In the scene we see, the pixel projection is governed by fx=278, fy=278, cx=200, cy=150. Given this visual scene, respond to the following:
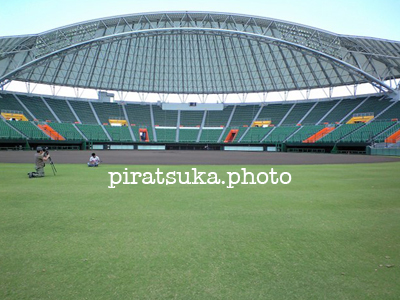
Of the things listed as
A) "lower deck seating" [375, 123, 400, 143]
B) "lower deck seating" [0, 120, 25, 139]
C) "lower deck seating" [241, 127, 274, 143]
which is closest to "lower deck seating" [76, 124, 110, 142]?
"lower deck seating" [0, 120, 25, 139]

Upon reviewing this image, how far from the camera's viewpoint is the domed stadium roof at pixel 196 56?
4528 cm

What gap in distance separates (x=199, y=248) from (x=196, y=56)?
66189mm

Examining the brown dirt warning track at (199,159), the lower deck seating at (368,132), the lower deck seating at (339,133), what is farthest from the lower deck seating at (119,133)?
the lower deck seating at (368,132)

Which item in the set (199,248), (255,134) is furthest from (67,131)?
(199,248)

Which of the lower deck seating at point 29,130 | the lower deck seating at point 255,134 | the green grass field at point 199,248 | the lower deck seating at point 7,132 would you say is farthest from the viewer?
the lower deck seating at point 255,134

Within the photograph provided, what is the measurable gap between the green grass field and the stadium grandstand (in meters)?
41.6

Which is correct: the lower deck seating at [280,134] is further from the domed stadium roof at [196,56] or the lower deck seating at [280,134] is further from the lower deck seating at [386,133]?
the lower deck seating at [386,133]

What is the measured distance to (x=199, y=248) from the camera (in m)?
4.37

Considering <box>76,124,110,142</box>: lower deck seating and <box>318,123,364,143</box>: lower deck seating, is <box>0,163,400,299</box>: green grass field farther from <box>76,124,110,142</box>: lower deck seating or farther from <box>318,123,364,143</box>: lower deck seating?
<box>76,124,110,142</box>: lower deck seating

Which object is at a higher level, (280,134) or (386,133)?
(280,134)

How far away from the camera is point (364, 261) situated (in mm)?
3867

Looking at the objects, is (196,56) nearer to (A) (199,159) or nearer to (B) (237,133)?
(B) (237,133)

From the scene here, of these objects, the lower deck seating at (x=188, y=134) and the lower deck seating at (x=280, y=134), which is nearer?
the lower deck seating at (x=280, y=134)

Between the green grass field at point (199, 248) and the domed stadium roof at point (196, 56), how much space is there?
41.3 meters
